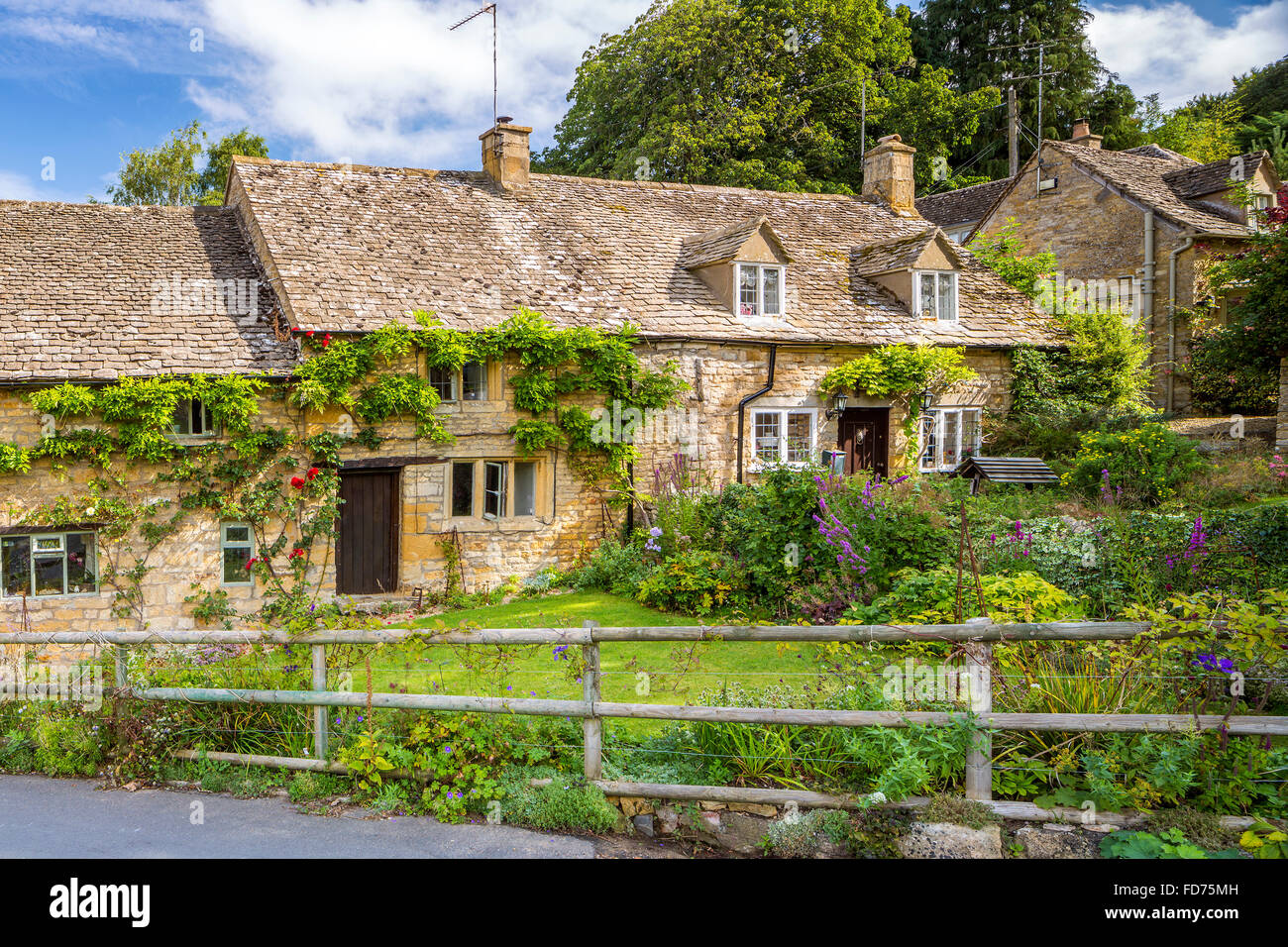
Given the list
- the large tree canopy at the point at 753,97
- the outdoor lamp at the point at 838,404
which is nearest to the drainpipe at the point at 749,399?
the outdoor lamp at the point at 838,404

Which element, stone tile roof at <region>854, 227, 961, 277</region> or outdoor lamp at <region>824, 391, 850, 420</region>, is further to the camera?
stone tile roof at <region>854, 227, 961, 277</region>

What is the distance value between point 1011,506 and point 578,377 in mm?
7303

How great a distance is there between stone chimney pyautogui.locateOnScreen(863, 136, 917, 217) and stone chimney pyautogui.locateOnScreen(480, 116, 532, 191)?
365 inches

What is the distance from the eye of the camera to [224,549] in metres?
14.3

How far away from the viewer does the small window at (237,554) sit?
563 inches

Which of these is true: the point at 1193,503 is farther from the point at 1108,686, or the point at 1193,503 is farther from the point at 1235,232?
the point at 1235,232

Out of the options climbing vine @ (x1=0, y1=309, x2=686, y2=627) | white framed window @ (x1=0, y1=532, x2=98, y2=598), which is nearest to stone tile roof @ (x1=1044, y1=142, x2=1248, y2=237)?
climbing vine @ (x1=0, y1=309, x2=686, y2=627)

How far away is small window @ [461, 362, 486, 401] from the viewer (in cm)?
1564

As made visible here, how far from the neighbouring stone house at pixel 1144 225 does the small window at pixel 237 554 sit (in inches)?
821

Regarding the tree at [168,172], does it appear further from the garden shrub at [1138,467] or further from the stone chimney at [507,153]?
the garden shrub at [1138,467]

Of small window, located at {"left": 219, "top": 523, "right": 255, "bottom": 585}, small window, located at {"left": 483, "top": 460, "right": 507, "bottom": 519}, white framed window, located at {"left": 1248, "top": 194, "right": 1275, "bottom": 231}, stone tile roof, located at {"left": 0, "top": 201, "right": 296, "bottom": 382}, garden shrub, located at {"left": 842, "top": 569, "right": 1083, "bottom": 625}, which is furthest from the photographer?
white framed window, located at {"left": 1248, "top": 194, "right": 1275, "bottom": 231}

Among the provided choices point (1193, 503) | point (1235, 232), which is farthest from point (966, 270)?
point (1193, 503)

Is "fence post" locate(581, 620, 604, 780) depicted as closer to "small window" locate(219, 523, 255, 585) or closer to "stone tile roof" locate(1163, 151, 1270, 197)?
"small window" locate(219, 523, 255, 585)

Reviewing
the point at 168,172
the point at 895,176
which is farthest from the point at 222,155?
the point at 895,176
